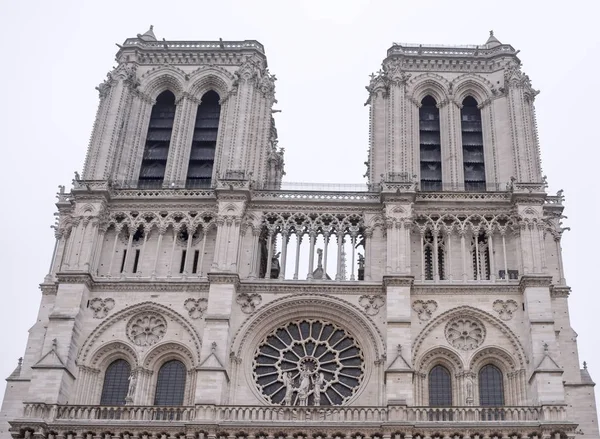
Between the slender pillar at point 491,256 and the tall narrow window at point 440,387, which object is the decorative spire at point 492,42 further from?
the tall narrow window at point 440,387

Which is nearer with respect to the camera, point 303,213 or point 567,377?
point 567,377

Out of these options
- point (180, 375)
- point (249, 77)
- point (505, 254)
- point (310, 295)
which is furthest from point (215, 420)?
point (249, 77)

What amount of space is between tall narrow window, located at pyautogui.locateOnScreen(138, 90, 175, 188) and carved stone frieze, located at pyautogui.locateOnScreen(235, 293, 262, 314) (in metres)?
7.69

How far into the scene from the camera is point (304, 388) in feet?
114

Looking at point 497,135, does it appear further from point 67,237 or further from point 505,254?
point 67,237

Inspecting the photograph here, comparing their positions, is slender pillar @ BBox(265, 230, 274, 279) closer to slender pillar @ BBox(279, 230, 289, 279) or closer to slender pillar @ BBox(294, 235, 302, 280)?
slender pillar @ BBox(279, 230, 289, 279)

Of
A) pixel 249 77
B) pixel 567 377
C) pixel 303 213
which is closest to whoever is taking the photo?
pixel 567 377

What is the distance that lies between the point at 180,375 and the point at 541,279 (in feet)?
49.9

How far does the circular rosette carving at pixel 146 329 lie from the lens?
121ft

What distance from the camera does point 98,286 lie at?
37.9 meters

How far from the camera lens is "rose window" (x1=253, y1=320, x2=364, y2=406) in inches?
1405

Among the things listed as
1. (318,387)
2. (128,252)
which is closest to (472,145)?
(318,387)

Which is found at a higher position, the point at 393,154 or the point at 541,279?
the point at 393,154

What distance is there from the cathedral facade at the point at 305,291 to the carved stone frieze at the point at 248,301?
0.36 ft
